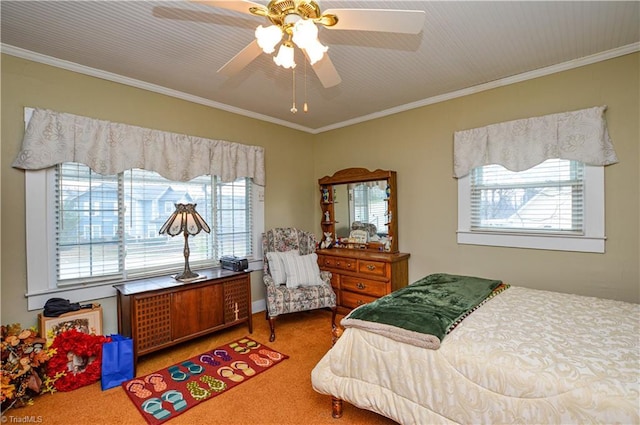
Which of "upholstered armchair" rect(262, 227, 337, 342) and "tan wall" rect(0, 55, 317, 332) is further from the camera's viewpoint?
"upholstered armchair" rect(262, 227, 337, 342)

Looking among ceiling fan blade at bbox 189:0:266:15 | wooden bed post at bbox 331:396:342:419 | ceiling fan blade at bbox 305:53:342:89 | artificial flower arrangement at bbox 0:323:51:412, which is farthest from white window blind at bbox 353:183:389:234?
artificial flower arrangement at bbox 0:323:51:412

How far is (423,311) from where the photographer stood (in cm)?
186

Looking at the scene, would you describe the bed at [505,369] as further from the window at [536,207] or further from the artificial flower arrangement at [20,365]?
the artificial flower arrangement at [20,365]

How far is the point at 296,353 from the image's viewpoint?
9.35ft

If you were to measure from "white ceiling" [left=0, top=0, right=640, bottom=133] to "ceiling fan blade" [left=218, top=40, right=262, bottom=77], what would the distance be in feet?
1.12

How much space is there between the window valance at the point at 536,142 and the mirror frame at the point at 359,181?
0.76m

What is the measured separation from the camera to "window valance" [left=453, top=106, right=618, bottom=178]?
8.27 feet

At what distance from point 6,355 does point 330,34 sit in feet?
10.4

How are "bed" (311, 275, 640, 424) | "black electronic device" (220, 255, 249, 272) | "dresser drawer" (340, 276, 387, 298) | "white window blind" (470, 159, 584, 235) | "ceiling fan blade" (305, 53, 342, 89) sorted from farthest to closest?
"dresser drawer" (340, 276, 387, 298)
"black electronic device" (220, 255, 249, 272)
"white window blind" (470, 159, 584, 235)
"ceiling fan blade" (305, 53, 342, 89)
"bed" (311, 275, 640, 424)

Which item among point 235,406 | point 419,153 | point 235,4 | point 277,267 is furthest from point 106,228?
point 419,153

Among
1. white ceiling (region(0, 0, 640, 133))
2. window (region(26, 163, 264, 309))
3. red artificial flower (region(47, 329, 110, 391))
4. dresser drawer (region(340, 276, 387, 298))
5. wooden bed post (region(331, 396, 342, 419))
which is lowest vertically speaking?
wooden bed post (region(331, 396, 342, 419))

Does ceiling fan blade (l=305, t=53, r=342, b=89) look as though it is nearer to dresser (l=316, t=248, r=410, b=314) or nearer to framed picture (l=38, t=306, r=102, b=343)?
dresser (l=316, t=248, r=410, b=314)

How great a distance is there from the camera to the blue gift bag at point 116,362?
7.61ft

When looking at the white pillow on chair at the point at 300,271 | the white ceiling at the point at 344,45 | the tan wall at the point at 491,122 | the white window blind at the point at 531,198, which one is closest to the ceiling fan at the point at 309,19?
the white ceiling at the point at 344,45
